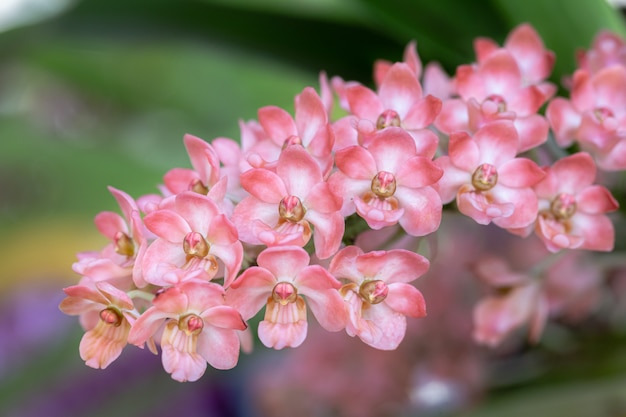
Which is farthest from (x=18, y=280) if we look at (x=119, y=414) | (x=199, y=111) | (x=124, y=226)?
(x=124, y=226)

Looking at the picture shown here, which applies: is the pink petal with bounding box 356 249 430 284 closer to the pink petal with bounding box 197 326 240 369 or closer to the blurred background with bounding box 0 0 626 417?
the pink petal with bounding box 197 326 240 369

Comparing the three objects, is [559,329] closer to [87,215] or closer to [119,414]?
[119,414]

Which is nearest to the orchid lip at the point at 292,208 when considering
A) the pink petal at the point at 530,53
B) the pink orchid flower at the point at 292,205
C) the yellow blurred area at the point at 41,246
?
the pink orchid flower at the point at 292,205

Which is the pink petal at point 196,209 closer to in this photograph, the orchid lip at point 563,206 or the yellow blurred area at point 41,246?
the orchid lip at point 563,206

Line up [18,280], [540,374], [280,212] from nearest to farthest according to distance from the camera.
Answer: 1. [280,212]
2. [540,374]
3. [18,280]

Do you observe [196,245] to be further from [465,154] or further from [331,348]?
[331,348]

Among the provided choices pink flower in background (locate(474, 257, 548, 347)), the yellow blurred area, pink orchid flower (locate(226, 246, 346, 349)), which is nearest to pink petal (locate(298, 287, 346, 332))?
pink orchid flower (locate(226, 246, 346, 349))

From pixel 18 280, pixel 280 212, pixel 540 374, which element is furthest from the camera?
pixel 18 280
